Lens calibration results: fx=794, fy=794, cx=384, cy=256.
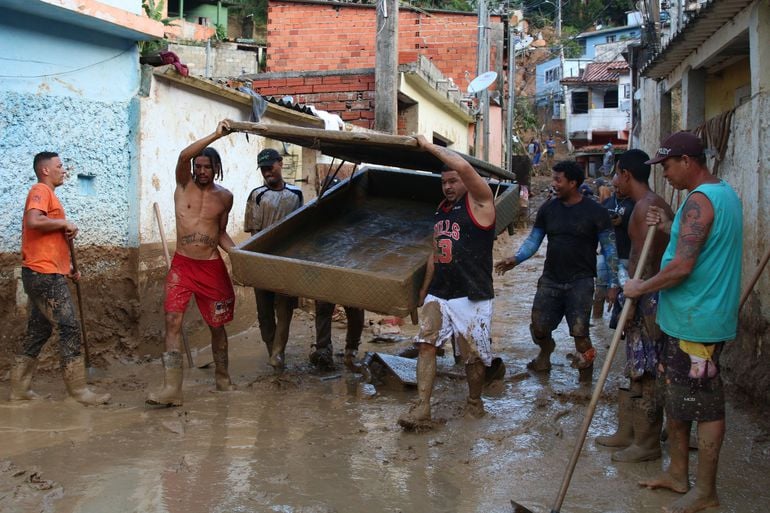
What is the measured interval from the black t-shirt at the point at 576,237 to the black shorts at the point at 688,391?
7.40ft

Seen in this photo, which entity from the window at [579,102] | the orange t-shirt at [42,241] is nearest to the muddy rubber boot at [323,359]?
the orange t-shirt at [42,241]

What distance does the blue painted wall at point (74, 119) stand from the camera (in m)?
6.05

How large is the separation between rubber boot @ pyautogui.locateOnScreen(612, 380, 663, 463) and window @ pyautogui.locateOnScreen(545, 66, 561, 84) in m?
48.9

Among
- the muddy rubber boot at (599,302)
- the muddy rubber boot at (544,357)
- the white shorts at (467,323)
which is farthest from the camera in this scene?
the muddy rubber boot at (599,302)

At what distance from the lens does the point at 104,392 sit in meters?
5.84

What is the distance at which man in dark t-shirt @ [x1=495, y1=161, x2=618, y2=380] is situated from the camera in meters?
6.02

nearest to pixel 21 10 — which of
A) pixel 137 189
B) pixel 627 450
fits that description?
pixel 137 189

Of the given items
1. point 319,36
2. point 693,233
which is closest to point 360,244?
point 693,233

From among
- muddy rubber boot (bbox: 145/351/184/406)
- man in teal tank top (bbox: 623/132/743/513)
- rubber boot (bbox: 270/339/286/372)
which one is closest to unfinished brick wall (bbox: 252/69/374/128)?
rubber boot (bbox: 270/339/286/372)

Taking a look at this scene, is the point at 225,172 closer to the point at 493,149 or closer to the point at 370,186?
Answer: the point at 370,186

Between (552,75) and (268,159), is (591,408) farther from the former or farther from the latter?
(552,75)

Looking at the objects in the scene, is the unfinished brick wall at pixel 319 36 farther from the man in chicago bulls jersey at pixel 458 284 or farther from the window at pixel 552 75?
the window at pixel 552 75

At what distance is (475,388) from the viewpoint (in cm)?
530

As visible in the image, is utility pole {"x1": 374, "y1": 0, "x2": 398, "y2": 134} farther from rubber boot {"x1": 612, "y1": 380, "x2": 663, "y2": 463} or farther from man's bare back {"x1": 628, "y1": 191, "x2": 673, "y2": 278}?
rubber boot {"x1": 612, "y1": 380, "x2": 663, "y2": 463}
